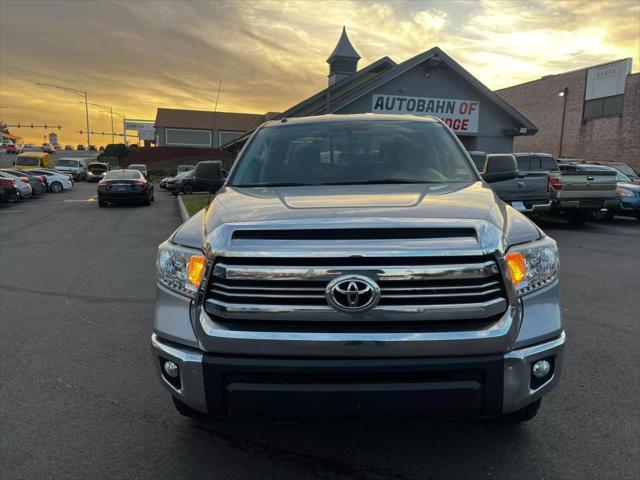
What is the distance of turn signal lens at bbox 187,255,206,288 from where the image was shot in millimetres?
2480

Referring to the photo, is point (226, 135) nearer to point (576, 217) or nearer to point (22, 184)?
point (22, 184)

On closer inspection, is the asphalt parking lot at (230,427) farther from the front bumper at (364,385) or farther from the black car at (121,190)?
the black car at (121,190)

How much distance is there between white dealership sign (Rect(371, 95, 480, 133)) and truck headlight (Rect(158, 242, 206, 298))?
1898 cm

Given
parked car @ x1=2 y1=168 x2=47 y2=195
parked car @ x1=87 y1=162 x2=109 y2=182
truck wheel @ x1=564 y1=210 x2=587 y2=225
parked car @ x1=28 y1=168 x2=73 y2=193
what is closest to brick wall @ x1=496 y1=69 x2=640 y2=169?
truck wheel @ x1=564 y1=210 x2=587 y2=225

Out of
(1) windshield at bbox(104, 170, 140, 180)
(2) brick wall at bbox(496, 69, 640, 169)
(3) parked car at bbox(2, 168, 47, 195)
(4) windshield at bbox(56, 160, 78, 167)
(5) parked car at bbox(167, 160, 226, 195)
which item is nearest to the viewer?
(5) parked car at bbox(167, 160, 226, 195)

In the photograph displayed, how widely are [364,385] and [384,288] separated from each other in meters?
0.44

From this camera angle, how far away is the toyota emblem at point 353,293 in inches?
87.6

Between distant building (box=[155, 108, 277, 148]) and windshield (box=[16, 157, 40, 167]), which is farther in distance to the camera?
distant building (box=[155, 108, 277, 148])

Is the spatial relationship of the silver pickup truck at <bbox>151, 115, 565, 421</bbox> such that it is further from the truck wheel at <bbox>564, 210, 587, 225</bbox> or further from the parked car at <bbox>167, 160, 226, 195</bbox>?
the truck wheel at <bbox>564, 210, 587, 225</bbox>

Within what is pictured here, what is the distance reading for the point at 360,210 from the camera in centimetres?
254

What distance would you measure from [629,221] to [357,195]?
15.8m

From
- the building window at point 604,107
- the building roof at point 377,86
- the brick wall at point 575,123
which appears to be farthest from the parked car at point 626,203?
the building window at point 604,107

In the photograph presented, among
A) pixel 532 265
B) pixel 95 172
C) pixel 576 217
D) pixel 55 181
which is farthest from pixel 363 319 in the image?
pixel 95 172

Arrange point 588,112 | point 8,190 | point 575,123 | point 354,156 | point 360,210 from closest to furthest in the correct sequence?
point 360,210 < point 354,156 < point 8,190 < point 588,112 < point 575,123
